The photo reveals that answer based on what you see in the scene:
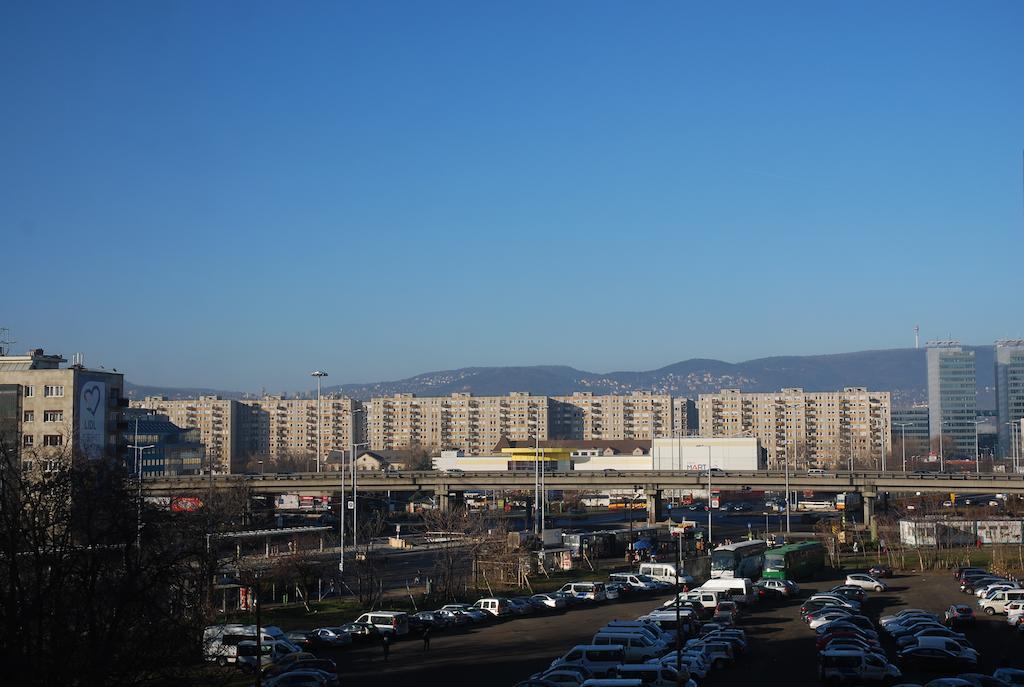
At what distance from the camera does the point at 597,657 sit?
2836cm

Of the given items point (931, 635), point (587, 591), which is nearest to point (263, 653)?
point (587, 591)

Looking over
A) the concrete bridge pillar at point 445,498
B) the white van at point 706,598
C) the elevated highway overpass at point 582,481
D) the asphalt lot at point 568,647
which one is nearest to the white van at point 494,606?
the asphalt lot at point 568,647

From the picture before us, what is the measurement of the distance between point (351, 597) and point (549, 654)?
49.9 feet

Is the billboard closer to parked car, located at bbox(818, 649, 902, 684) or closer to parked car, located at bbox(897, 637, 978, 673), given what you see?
parked car, located at bbox(818, 649, 902, 684)

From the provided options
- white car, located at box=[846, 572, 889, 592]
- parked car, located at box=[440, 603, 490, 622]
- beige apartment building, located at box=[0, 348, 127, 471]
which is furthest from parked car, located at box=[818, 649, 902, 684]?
beige apartment building, located at box=[0, 348, 127, 471]

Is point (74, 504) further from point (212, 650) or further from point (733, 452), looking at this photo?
point (733, 452)

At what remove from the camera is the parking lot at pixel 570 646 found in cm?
2814

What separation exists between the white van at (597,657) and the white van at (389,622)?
795 cm

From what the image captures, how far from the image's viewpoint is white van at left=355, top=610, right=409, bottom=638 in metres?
34.6

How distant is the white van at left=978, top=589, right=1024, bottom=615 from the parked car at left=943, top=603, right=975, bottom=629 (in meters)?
3.11

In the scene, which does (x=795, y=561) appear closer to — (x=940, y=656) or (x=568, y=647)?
(x=568, y=647)

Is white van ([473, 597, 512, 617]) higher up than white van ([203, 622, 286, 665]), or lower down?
lower down

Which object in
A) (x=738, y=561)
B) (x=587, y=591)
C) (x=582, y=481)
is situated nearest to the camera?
(x=587, y=591)

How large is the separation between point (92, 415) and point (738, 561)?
39.9m
